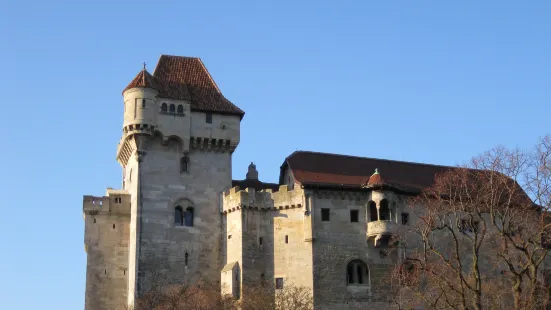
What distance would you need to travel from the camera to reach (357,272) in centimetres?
6369

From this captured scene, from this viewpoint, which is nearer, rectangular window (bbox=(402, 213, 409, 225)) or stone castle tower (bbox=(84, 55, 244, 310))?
rectangular window (bbox=(402, 213, 409, 225))

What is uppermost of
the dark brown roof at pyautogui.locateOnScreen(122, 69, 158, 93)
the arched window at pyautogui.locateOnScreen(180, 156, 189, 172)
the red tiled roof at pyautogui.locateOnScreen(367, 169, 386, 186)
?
the dark brown roof at pyautogui.locateOnScreen(122, 69, 158, 93)

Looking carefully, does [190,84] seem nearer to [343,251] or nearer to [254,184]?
[254,184]

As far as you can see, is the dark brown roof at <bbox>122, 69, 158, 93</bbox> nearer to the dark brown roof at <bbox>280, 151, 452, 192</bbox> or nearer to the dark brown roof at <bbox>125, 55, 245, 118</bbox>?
the dark brown roof at <bbox>125, 55, 245, 118</bbox>

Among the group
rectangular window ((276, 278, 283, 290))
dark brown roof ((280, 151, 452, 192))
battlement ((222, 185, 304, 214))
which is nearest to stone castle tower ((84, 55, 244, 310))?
battlement ((222, 185, 304, 214))

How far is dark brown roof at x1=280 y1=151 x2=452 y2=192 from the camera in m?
65.6

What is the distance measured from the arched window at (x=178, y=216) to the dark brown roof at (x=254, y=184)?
6.21 meters

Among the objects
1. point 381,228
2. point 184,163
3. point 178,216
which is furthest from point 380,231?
point 184,163

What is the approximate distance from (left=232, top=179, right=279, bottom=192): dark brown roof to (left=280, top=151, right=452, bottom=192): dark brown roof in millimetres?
1937

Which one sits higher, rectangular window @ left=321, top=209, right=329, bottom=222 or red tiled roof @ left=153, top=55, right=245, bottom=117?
red tiled roof @ left=153, top=55, right=245, bottom=117

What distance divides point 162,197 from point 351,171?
1469 centimetres

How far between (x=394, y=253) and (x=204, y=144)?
17.2 metres

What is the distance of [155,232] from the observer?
65500mm

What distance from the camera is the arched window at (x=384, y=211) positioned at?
211 ft
